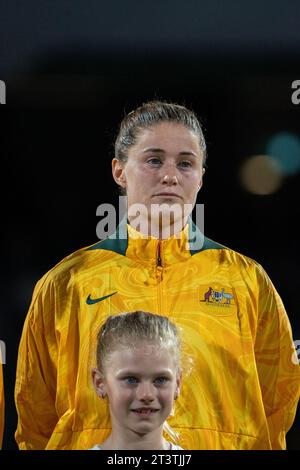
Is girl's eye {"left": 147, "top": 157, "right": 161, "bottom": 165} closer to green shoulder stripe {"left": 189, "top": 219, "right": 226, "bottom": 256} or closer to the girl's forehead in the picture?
green shoulder stripe {"left": 189, "top": 219, "right": 226, "bottom": 256}

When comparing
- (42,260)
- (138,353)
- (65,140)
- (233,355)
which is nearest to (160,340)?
(138,353)

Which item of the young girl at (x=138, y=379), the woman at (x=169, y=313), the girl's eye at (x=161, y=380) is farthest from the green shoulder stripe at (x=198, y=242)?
the girl's eye at (x=161, y=380)

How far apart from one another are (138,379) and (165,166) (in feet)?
1.95

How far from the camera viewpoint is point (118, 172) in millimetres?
2143

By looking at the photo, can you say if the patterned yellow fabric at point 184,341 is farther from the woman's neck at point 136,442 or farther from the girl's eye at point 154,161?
the girl's eye at point 154,161

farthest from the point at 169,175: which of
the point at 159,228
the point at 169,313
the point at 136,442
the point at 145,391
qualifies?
the point at 136,442

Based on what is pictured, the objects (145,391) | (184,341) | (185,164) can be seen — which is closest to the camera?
(145,391)

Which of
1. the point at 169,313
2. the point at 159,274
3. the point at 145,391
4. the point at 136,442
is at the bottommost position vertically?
the point at 136,442

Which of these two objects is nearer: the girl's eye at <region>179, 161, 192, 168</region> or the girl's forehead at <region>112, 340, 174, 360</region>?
the girl's forehead at <region>112, 340, 174, 360</region>

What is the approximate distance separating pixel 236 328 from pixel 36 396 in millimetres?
588

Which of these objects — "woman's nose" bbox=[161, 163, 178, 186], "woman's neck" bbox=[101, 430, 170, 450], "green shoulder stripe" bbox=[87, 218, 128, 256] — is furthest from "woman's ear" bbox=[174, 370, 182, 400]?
"woman's nose" bbox=[161, 163, 178, 186]

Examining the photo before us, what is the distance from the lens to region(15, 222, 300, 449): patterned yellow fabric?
6.33ft

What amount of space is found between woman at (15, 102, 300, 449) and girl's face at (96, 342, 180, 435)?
0.08 meters

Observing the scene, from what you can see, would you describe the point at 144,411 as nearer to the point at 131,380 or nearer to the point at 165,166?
the point at 131,380
